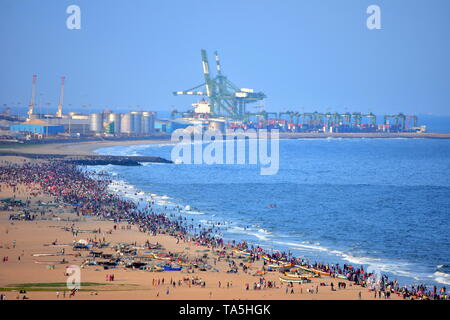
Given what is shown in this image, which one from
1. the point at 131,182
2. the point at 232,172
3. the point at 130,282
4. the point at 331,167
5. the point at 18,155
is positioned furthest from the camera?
the point at 331,167

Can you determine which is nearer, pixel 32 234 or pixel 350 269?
pixel 350 269

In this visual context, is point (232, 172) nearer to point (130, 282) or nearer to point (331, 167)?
point (331, 167)

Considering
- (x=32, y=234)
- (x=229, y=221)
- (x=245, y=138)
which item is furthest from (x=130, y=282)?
(x=245, y=138)

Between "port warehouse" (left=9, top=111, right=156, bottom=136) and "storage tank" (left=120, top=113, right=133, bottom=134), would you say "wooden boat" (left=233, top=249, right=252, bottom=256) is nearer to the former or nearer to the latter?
"port warehouse" (left=9, top=111, right=156, bottom=136)

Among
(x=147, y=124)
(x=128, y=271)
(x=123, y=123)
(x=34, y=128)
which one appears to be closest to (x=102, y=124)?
(x=123, y=123)

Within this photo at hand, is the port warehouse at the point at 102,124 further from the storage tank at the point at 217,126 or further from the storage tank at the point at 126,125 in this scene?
the storage tank at the point at 217,126

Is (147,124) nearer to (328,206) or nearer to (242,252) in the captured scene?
(328,206)
